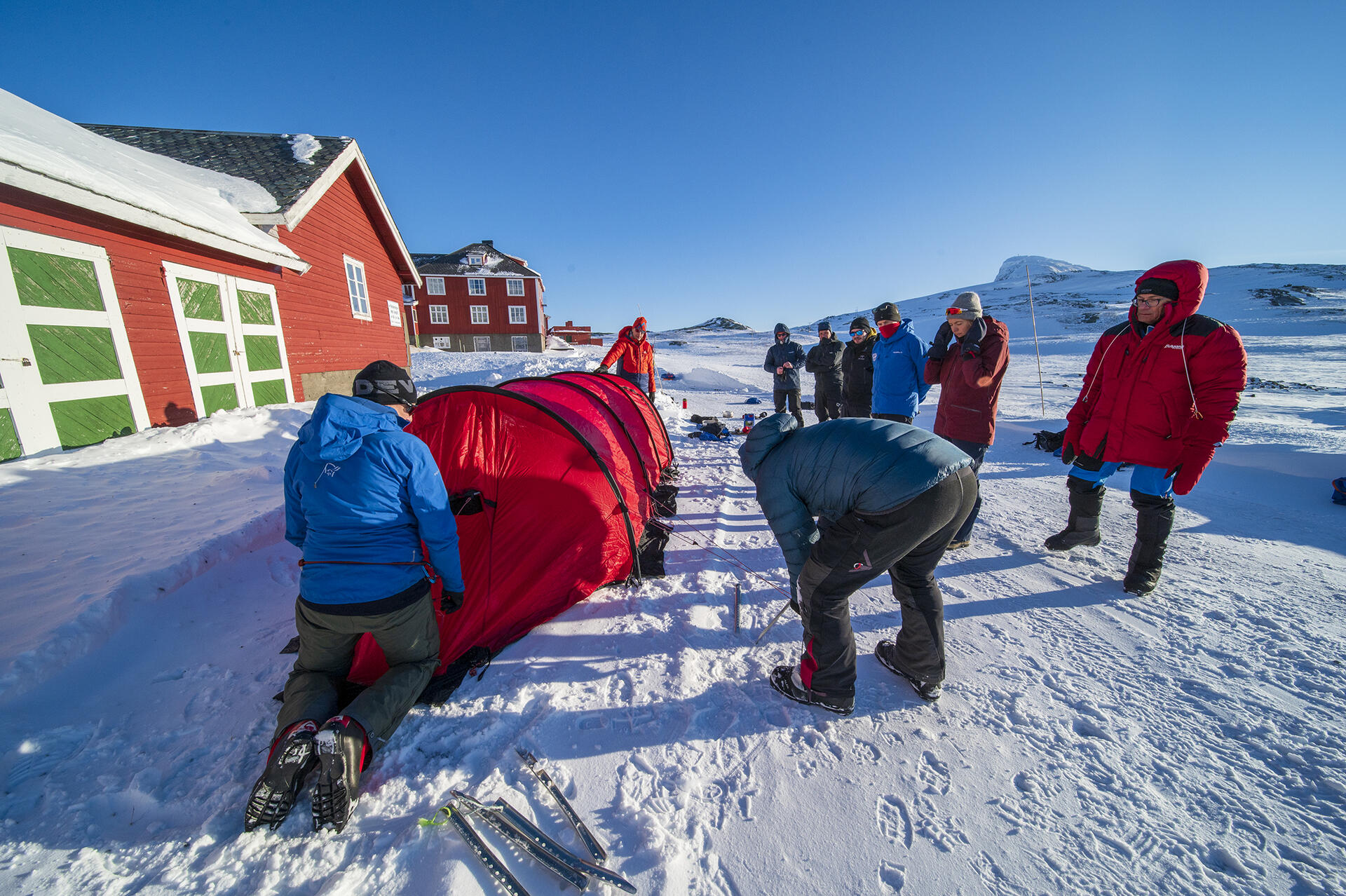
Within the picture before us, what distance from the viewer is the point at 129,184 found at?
5414mm

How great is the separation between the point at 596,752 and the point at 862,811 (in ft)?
3.76

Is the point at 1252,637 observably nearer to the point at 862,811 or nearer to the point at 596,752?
the point at 862,811

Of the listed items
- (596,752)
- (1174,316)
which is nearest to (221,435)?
(596,752)

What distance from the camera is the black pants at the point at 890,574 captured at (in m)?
2.11

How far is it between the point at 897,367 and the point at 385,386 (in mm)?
4280

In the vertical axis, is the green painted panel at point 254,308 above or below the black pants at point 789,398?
above

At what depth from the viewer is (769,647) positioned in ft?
9.35

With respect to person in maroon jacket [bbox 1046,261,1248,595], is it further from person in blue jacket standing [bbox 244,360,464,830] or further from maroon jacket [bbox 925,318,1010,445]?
person in blue jacket standing [bbox 244,360,464,830]

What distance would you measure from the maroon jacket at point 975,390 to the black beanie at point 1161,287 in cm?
83

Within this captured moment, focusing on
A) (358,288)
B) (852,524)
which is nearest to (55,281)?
(358,288)

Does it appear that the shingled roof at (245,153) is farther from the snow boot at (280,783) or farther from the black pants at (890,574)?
the black pants at (890,574)

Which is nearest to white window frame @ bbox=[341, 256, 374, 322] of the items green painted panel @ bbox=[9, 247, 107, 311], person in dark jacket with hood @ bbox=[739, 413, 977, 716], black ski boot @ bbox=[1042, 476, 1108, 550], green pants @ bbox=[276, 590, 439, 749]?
green painted panel @ bbox=[9, 247, 107, 311]

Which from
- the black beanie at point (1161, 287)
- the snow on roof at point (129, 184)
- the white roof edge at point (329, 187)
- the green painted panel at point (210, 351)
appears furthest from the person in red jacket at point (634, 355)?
the white roof edge at point (329, 187)

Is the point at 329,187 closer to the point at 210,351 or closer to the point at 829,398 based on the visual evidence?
the point at 210,351
